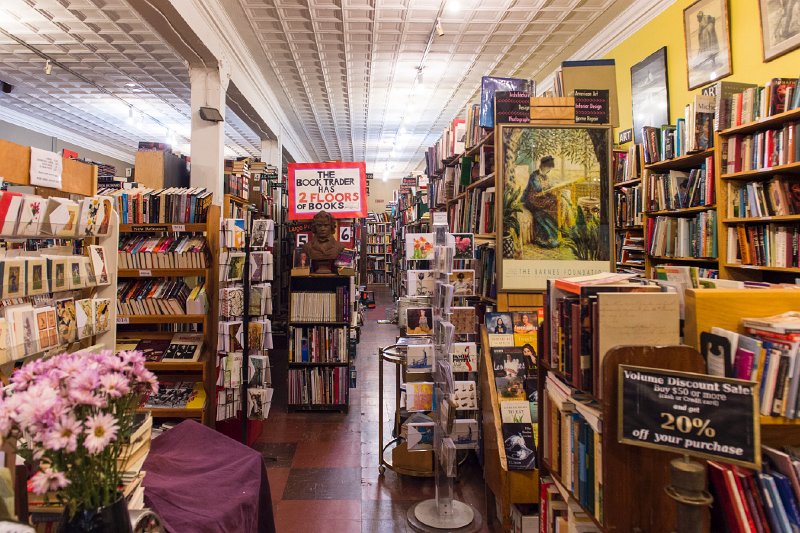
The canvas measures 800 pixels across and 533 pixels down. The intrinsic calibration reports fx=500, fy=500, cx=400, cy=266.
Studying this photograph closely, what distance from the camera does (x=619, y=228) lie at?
17.5ft

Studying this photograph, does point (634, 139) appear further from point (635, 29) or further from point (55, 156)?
point (55, 156)

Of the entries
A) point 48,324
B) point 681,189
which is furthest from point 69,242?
point 681,189

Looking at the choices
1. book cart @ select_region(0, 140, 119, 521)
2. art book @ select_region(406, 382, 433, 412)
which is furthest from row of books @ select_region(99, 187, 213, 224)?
art book @ select_region(406, 382, 433, 412)

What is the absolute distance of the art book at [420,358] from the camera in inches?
122

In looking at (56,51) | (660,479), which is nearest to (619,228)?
(660,479)

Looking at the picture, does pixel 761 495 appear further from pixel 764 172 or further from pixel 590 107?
pixel 764 172

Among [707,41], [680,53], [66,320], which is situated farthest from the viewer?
[680,53]

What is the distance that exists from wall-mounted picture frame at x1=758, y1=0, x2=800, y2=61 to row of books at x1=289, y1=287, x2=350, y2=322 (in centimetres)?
398

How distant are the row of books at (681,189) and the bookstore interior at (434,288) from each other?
0.08 feet

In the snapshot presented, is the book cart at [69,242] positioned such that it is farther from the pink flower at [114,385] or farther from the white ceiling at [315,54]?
the white ceiling at [315,54]

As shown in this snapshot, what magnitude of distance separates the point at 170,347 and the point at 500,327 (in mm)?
2349

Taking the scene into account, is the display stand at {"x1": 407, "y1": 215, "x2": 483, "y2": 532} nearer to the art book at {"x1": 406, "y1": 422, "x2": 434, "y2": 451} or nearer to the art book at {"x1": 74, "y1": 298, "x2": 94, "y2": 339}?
the art book at {"x1": 406, "y1": 422, "x2": 434, "y2": 451}

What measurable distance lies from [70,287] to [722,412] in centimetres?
225

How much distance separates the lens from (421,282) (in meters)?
3.19
